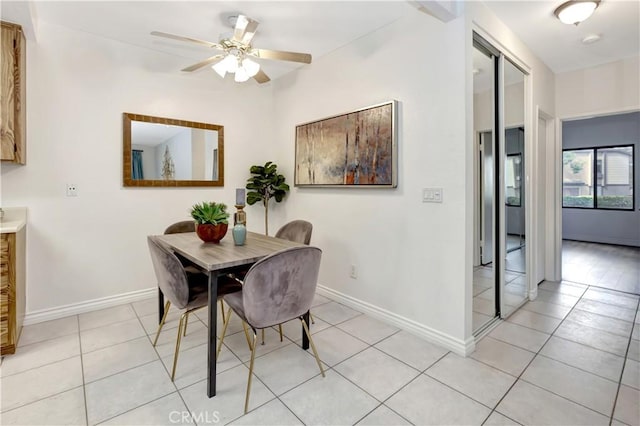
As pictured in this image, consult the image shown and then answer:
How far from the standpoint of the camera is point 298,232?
291 centimetres

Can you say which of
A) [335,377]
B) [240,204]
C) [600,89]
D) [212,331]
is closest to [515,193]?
[600,89]

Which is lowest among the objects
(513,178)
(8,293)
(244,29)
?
(8,293)

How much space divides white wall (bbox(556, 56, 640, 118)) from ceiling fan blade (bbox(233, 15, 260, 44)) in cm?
383

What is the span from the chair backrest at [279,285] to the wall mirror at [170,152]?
2322 mm

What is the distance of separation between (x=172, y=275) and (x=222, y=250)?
1.12 ft

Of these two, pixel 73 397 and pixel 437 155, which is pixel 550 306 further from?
pixel 73 397

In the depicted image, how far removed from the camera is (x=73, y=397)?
5.89 feet

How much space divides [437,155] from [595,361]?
181 cm

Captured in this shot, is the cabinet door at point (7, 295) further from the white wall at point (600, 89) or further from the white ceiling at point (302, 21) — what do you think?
the white wall at point (600, 89)

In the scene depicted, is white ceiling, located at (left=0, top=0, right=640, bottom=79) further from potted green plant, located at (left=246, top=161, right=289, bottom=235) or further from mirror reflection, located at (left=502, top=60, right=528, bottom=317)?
potted green plant, located at (left=246, top=161, right=289, bottom=235)

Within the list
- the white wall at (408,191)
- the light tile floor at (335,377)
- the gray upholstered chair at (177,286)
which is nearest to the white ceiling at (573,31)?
the white wall at (408,191)

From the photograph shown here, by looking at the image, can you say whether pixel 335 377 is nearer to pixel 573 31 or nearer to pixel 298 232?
pixel 298 232

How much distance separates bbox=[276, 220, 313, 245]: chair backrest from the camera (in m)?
2.78
